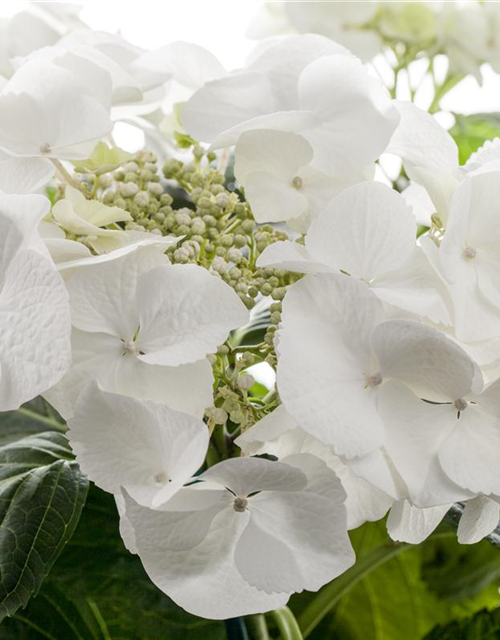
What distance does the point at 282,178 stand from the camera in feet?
1.17

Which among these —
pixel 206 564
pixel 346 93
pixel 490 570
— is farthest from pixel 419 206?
pixel 490 570

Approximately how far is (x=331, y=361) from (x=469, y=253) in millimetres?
72

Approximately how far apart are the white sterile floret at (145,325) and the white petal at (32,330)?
24mm

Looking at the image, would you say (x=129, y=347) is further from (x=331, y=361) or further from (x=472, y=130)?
(x=472, y=130)

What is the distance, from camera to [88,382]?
1.00 ft

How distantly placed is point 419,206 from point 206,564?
204 mm

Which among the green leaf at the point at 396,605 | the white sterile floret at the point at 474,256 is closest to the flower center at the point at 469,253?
the white sterile floret at the point at 474,256

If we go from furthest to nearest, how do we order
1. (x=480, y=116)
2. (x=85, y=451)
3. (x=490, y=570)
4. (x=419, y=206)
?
(x=480, y=116) < (x=490, y=570) < (x=419, y=206) < (x=85, y=451)

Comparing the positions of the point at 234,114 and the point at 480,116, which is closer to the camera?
the point at 234,114

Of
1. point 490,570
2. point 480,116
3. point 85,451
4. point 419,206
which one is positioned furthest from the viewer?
point 480,116

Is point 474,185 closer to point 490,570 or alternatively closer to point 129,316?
point 129,316

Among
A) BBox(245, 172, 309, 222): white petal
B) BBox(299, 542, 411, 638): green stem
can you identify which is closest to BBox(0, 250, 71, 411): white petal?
BBox(245, 172, 309, 222): white petal

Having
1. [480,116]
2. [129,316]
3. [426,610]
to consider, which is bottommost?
[426,610]

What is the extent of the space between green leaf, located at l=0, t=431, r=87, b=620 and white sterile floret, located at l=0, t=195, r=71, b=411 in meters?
0.10
